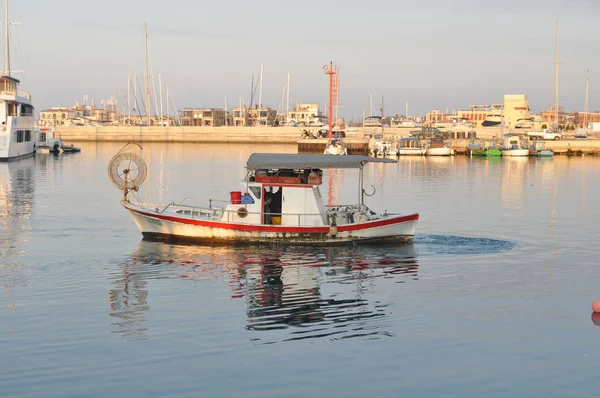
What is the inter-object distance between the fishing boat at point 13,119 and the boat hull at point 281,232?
5543cm

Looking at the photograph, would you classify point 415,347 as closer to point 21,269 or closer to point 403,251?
point 403,251


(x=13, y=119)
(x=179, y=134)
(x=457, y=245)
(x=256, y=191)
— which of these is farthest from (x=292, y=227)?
(x=179, y=134)

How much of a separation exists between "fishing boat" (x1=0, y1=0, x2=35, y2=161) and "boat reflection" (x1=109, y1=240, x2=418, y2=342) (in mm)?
55801

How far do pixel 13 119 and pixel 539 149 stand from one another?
7507 centimetres

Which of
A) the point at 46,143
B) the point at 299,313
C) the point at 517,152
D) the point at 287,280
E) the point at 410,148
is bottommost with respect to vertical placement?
the point at 299,313

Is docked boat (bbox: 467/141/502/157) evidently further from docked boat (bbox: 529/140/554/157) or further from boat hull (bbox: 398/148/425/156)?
boat hull (bbox: 398/148/425/156)

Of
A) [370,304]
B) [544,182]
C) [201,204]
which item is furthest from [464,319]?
[544,182]

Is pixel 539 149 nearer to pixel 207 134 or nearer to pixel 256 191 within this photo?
pixel 207 134

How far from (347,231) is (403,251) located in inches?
87.3

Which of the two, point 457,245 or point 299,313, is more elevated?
point 457,245

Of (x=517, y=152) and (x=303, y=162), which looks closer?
(x=303, y=162)

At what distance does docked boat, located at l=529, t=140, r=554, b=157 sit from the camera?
4523 inches

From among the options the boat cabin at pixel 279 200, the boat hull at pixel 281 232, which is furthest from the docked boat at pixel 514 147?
the boat cabin at pixel 279 200

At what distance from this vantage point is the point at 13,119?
8112cm
